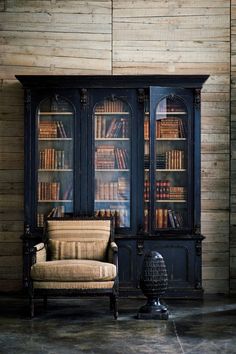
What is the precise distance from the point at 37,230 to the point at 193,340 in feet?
8.59

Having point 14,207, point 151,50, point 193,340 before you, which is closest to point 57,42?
point 151,50

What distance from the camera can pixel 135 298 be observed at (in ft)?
24.2

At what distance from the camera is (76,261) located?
259 inches

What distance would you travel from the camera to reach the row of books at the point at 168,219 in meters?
7.46

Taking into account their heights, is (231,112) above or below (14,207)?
above

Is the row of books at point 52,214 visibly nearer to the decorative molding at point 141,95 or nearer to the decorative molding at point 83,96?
the decorative molding at point 83,96

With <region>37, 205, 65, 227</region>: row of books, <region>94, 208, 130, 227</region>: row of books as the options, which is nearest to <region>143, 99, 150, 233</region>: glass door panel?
<region>94, 208, 130, 227</region>: row of books

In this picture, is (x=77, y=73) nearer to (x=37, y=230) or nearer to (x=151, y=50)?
(x=151, y=50)

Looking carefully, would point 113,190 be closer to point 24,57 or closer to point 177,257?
point 177,257

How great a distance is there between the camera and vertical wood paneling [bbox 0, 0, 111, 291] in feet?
25.7

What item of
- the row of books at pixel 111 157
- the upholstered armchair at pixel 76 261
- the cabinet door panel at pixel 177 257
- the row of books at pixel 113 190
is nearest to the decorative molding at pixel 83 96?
the row of books at pixel 111 157

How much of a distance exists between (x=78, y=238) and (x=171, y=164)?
1336mm

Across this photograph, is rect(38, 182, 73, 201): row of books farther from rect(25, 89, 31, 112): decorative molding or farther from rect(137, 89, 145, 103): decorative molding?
rect(137, 89, 145, 103): decorative molding

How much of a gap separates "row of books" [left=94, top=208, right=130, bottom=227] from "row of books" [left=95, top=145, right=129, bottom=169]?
19.0 inches
